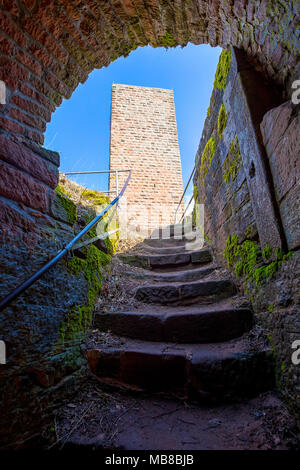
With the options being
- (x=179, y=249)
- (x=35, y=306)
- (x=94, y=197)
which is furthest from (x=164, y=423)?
(x=94, y=197)

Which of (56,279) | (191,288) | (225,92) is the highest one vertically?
(225,92)

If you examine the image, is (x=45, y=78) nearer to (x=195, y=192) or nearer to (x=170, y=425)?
(x=170, y=425)

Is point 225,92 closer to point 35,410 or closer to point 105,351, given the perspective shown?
point 105,351

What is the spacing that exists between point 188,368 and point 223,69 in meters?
2.83

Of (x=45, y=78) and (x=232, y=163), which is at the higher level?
(x=45, y=78)

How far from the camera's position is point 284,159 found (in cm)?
131

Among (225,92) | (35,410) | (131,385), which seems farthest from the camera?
(225,92)

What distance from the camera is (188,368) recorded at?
57.3 inches

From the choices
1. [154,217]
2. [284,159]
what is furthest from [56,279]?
[154,217]

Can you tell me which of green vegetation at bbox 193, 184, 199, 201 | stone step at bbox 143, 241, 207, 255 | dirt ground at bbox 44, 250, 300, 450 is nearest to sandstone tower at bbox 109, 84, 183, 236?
green vegetation at bbox 193, 184, 199, 201

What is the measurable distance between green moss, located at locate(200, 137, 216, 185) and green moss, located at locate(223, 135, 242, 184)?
62cm

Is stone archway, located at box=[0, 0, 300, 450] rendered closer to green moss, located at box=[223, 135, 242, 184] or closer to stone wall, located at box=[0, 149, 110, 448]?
stone wall, located at box=[0, 149, 110, 448]

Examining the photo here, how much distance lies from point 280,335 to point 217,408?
1.94 ft

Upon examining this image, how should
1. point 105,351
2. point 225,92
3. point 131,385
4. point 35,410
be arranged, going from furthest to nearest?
point 225,92
point 105,351
point 131,385
point 35,410
